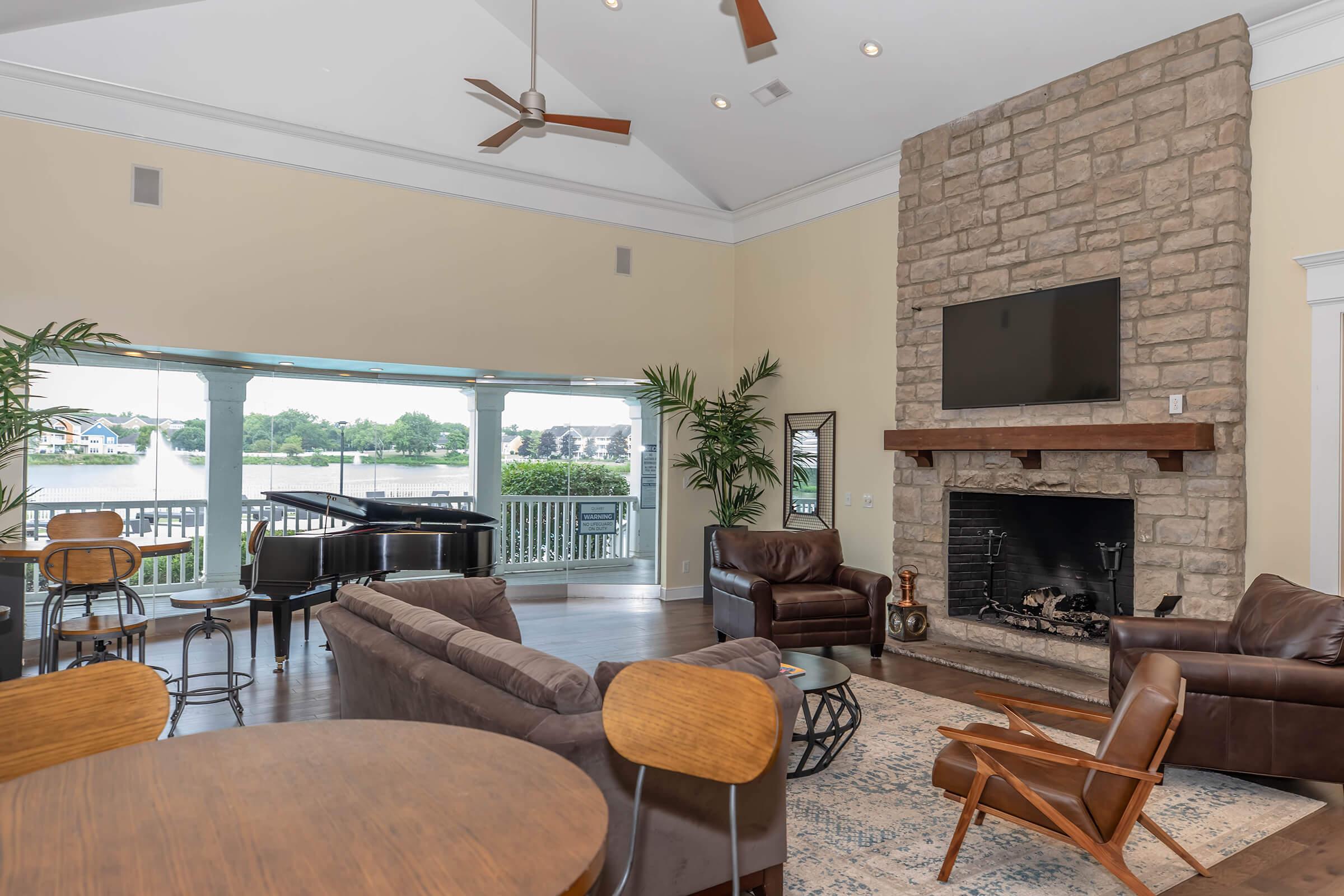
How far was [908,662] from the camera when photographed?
6059mm

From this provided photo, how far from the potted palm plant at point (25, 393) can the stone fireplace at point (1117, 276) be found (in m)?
6.12

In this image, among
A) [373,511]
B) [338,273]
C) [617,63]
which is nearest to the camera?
[373,511]

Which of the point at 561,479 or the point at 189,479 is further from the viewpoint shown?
the point at 561,479

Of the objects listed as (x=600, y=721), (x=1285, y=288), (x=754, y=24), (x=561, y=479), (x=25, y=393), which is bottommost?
(x=600, y=721)

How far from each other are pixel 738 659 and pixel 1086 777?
131cm

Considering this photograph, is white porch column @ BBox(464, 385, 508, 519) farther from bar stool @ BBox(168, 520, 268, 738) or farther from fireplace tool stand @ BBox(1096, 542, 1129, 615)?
fireplace tool stand @ BBox(1096, 542, 1129, 615)

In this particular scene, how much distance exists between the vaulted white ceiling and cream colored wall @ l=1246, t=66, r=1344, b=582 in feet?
2.06

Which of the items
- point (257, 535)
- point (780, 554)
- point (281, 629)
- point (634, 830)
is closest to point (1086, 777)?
point (634, 830)

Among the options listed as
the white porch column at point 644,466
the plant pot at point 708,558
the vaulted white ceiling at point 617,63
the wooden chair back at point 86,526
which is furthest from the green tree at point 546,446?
the wooden chair back at point 86,526

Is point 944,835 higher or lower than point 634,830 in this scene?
lower

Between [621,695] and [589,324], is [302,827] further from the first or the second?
[589,324]

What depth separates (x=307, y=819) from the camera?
4.45 feet

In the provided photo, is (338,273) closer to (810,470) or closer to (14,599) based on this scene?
(14,599)

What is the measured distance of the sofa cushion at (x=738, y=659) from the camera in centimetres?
270
